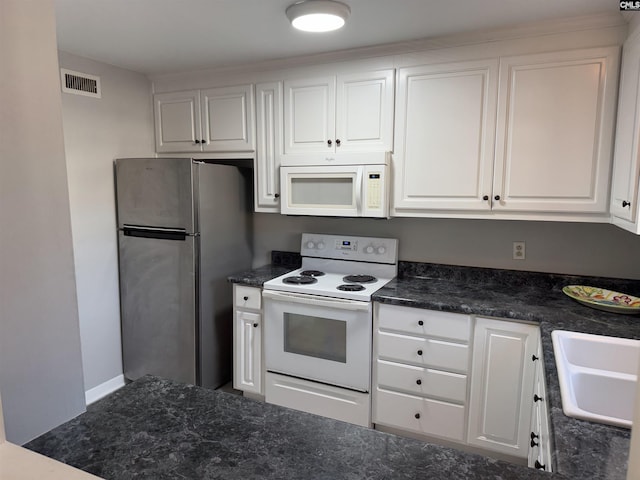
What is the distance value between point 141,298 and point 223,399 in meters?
2.13

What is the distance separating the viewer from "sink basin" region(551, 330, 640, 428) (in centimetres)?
118

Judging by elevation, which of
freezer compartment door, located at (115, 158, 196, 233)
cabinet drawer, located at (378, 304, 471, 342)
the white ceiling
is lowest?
cabinet drawer, located at (378, 304, 471, 342)

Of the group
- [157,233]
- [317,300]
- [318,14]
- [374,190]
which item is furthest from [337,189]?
[157,233]

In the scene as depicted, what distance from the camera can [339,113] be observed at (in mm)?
2561

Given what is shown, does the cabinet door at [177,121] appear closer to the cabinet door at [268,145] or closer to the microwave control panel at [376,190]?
the cabinet door at [268,145]

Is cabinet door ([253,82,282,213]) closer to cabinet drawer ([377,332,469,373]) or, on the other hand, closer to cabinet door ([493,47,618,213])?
cabinet drawer ([377,332,469,373])

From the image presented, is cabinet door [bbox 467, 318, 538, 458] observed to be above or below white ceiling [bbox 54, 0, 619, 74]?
below

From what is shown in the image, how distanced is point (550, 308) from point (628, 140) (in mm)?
833

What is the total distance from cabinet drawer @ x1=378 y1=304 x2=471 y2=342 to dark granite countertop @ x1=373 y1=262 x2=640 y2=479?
0.04 meters

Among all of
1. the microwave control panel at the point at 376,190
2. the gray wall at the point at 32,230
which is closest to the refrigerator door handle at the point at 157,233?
the microwave control panel at the point at 376,190

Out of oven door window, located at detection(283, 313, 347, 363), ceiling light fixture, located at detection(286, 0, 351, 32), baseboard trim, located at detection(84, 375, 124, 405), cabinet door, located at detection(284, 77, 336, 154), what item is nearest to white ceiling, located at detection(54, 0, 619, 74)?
ceiling light fixture, located at detection(286, 0, 351, 32)

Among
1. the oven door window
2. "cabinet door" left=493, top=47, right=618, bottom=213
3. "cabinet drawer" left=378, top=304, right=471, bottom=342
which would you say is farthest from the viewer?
the oven door window

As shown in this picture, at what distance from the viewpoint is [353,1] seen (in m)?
1.83

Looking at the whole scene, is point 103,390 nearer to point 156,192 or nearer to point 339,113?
point 156,192
